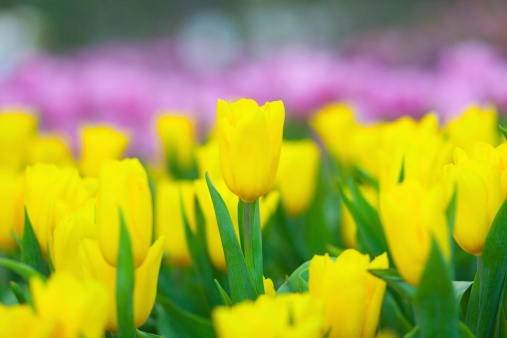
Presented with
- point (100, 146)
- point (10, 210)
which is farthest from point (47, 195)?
point (100, 146)

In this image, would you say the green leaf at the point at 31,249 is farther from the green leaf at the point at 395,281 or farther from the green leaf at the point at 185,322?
the green leaf at the point at 395,281

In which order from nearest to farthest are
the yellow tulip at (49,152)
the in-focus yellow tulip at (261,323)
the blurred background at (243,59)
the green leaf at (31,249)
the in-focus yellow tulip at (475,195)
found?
1. the in-focus yellow tulip at (261,323)
2. the in-focus yellow tulip at (475,195)
3. the green leaf at (31,249)
4. the yellow tulip at (49,152)
5. the blurred background at (243,59)

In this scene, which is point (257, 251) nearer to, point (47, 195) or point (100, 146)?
point (47, 195)

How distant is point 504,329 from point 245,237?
8.8 inches

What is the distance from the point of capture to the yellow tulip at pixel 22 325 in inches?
15.0

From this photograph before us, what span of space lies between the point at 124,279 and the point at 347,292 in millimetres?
154

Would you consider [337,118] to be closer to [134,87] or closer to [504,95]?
[504,95]

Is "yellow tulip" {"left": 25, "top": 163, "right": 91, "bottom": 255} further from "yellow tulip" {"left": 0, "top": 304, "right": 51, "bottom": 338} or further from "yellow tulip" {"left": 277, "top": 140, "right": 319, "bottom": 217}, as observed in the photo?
"yellow tulip" {"left": 277, "top": 140, "right": 319, "bottom": 217}

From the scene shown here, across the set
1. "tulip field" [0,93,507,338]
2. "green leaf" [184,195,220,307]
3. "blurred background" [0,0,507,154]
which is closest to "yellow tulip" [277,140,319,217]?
"tulip field" [0,93,507,338]

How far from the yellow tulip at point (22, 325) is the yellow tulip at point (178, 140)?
2.44 feet

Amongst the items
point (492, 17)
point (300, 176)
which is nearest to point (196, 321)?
point (300, 176)

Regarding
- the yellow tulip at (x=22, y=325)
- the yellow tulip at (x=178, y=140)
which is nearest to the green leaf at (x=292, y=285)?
the yellow tulip at (x=22, y=325)

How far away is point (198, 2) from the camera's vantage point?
438 cm

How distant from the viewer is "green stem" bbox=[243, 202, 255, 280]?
547mm
